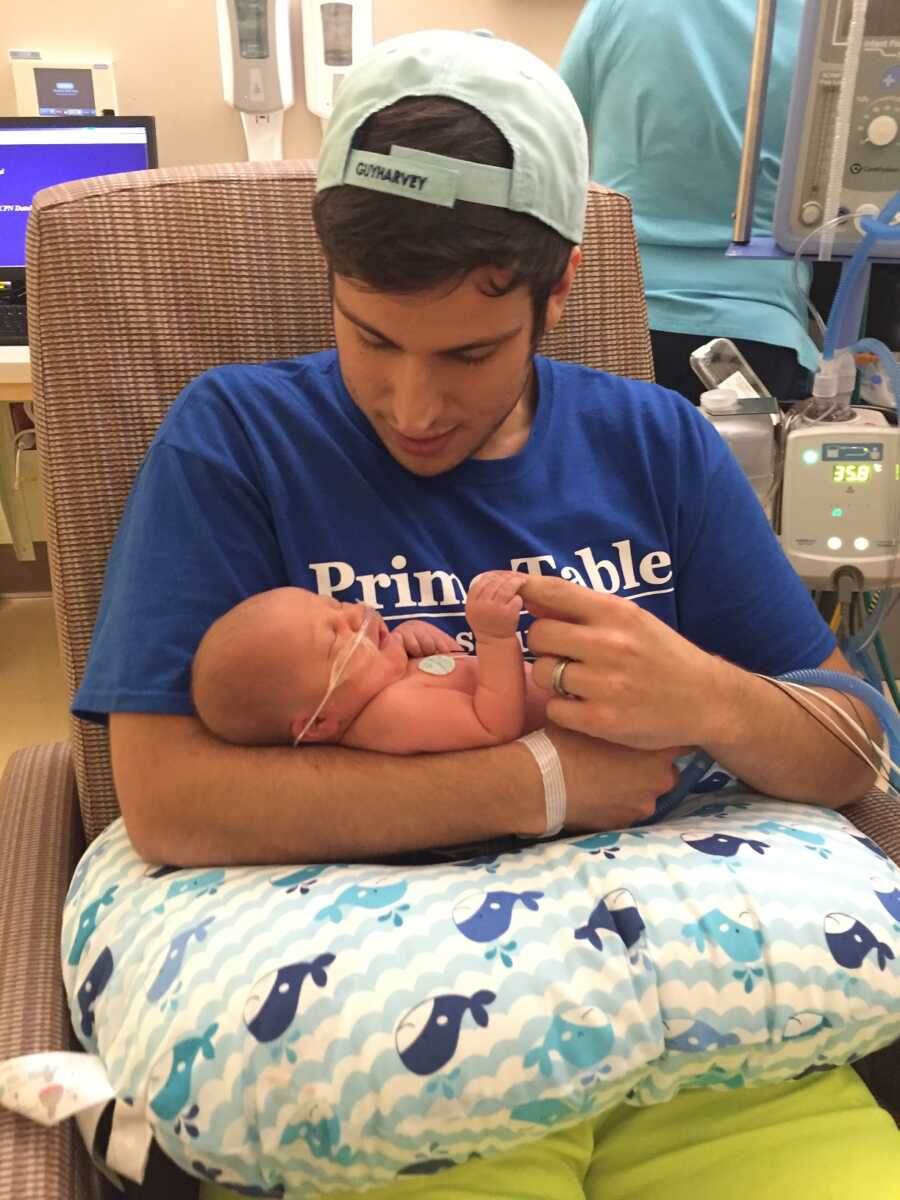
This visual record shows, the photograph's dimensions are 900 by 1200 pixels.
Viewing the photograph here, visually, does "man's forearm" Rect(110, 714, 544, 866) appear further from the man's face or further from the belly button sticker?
the man's face

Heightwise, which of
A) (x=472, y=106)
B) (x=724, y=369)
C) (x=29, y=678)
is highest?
(x=472, y=106)

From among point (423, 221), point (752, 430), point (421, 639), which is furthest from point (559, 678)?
point (752, 430)

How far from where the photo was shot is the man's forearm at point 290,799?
905 mm

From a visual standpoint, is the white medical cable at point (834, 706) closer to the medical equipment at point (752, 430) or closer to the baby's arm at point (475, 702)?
the baby's arm at point (475, 702)

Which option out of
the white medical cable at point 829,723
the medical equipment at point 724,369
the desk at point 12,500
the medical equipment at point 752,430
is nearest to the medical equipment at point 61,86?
the desk at point 12,500

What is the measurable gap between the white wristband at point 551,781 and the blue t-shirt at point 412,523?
16 cm

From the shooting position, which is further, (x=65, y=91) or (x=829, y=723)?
(x=65, y=91)

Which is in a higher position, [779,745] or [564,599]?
[564,599]

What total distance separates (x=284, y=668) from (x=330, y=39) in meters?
2.23

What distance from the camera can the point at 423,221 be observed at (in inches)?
33.6

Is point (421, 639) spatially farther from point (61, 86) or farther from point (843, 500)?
point (61, 86)

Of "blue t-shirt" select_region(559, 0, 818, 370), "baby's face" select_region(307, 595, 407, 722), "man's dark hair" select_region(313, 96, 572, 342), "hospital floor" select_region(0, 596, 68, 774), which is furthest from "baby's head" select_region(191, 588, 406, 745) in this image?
"hospital floor" select_region(0, 596, 68, 774)

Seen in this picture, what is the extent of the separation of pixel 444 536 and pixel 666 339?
1.12 m

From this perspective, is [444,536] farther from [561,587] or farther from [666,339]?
[666,339]
